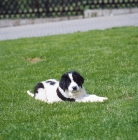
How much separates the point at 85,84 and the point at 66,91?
1.27m

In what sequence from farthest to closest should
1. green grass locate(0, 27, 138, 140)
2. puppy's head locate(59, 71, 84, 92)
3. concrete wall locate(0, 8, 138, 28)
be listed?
concrete wall locate(0, 8, 138, 28) → puppy's head locate(59, 71, 84, 92) → green grass locate(0, 27, 138, 140)

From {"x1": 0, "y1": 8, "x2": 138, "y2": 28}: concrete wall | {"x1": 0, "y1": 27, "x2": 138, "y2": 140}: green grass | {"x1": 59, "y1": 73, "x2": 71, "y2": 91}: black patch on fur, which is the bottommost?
{"x1": 0, "y1": 8, "x2": 138, "y2": 28}: concrete wall

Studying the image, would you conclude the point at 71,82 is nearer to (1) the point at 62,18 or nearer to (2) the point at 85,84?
(2) the point at 85,84

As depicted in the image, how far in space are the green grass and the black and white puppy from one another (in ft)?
0.52

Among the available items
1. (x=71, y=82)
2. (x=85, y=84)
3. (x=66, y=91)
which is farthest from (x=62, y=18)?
(x=71, y=82)

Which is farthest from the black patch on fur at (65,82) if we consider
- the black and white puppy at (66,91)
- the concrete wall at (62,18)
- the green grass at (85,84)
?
the concrete wall at (62,18)

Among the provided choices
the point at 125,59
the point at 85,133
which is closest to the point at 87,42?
the point at 125,59

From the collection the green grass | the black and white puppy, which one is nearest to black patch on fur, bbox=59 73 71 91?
the black and white puppy

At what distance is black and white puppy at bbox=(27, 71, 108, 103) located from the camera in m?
6.78

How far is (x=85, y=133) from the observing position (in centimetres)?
548

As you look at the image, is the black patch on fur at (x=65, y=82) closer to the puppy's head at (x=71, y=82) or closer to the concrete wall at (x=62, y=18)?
the puppy's head at (x=71, y=82)

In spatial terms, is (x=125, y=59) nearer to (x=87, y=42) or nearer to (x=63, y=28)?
(x=87, y=42)

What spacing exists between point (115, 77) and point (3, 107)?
2.42 metres

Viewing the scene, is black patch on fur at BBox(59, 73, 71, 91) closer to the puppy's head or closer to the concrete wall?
the puppy's head
